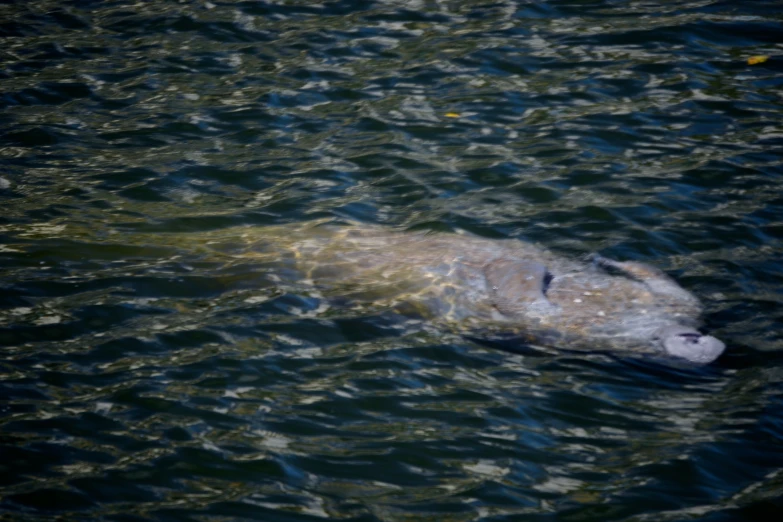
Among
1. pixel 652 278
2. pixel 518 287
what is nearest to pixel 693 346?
pixel 652 278

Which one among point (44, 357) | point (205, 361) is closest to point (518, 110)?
point (205, 361)

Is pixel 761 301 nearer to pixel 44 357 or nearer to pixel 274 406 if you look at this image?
pixel 274 406

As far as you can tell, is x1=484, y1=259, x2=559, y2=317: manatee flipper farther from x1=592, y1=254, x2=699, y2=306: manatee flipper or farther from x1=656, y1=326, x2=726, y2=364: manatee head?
x1=656, y1=326, x2=726, y2=364: manatee head

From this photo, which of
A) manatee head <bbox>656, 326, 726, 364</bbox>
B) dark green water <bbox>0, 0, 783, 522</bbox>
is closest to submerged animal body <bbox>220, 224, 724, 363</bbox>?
manatee head <bbox>656, 326, 726, 364</bbox>

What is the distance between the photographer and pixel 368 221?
689 centimetres

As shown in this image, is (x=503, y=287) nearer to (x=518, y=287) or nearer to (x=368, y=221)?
(x=518, y=287)

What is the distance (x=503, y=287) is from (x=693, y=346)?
124 cm

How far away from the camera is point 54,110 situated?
341 inches

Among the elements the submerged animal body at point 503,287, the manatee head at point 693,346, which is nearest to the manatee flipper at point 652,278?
the submerged animal body at point 503,287

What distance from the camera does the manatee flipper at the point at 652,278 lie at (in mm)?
5641

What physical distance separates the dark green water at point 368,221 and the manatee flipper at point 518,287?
0.34 m

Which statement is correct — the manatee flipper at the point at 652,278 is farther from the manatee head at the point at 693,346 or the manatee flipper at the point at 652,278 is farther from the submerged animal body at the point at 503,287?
the manatee head at the point at 693,346

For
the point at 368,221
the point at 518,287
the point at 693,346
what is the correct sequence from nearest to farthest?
the point at 693,346 → the point at 518,287 → the point at 368,221

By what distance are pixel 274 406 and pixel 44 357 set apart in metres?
1.48
